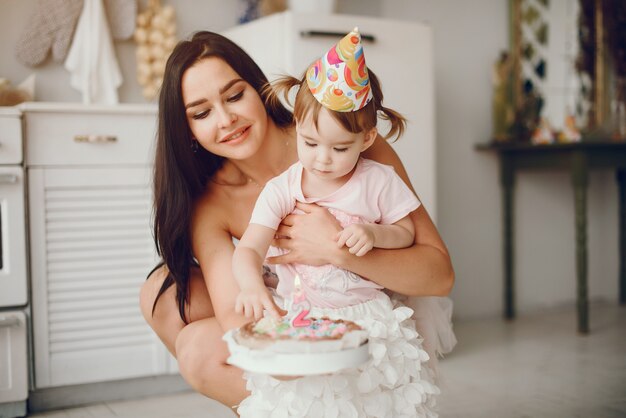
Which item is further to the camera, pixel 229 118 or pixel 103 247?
pixel 103 247

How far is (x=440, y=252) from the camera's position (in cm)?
169

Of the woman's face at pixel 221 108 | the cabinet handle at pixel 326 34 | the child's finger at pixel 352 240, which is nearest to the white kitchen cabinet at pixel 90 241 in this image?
the cabinet handle at pixel 326 34

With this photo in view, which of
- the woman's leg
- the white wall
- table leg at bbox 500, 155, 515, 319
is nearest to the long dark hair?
the woman's leg

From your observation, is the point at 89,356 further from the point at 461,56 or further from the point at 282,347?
the point at 461,56

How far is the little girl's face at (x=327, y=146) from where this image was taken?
146 centimetres

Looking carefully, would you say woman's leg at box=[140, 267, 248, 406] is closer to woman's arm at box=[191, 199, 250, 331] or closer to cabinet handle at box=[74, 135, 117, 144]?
woman's arm at box=[191, 199, 250, 331]

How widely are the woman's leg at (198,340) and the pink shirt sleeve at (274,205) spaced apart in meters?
0.34

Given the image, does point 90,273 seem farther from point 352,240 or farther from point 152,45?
point 352,240

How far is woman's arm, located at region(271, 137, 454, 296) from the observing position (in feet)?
5.08

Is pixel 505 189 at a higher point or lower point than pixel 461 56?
lower

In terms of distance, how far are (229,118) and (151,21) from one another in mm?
1488

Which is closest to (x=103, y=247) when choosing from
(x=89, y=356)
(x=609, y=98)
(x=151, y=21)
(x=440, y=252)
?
(x=89, y=356)

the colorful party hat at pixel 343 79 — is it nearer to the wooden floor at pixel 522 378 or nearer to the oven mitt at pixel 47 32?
the wooden floor at pixel 522 378

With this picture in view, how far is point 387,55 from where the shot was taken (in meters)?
2.93
